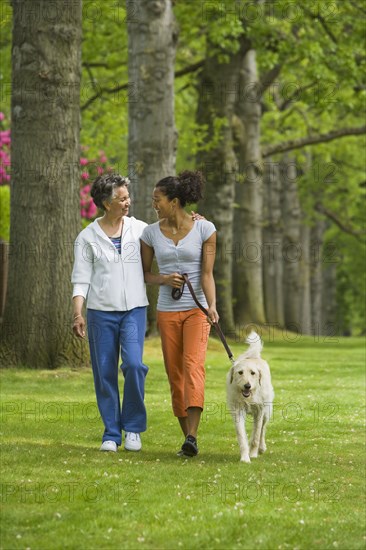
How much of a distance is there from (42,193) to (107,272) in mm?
6075

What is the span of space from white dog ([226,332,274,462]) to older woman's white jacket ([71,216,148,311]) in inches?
41.4

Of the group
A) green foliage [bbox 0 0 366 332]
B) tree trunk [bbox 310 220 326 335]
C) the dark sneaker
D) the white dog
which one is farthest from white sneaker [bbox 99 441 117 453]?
tree trunk [bbox 310 220 326 335]

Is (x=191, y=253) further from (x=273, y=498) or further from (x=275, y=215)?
(x=275, y=215)

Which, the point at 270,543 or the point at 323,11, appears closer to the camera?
the point at 270,543

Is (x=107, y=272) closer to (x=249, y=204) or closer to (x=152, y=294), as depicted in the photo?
(x=152, y=294)

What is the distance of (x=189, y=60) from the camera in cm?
3572

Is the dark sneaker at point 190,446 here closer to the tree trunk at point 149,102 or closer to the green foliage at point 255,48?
the tree trunk at point 149,102

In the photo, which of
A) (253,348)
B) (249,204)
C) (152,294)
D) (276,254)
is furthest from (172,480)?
(276,254)

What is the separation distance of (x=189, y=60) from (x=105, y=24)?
21.8ft

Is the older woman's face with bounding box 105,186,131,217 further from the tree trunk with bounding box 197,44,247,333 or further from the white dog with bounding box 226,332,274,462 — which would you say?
the tree trunk with bounding box 197,44,247,333

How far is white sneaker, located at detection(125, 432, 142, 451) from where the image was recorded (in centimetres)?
983

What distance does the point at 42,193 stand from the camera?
15.5 metres

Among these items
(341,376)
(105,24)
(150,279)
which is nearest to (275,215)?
(105,24)

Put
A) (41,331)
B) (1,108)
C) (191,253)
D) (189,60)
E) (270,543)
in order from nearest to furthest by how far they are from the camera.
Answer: (270,543), (191,253), (41,331), (189,60), (1,108)
